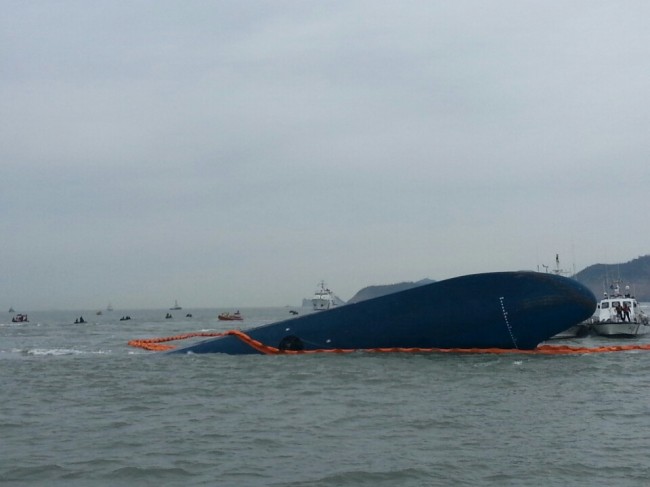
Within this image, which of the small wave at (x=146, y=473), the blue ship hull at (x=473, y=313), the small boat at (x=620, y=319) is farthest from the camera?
the small boat at (x=620, y=319)

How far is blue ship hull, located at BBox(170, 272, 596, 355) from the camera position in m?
20.5

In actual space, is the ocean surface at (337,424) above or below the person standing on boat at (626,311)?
below

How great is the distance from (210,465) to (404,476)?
2.45 meters

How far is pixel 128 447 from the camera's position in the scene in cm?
973

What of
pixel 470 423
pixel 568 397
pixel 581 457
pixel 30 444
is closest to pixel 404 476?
pixel 581 457

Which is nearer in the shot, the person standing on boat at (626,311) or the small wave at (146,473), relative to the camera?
the small wave at (146,473)

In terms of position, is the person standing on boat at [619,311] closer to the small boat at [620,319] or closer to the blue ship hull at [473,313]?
the small boat at [620,319]

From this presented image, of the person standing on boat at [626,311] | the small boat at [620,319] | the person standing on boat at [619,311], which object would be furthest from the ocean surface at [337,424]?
the person standing on boat at [626,311]

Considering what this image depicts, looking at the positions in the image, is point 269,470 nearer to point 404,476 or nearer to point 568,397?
point 404,476

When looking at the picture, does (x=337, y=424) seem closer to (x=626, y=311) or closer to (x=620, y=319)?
(x=620, y=319)

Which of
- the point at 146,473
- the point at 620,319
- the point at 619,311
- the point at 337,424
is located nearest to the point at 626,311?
the point at 619,311

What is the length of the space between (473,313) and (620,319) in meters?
21.3

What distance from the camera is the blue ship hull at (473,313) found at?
20.5 m

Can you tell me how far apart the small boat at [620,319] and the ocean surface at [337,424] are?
740 inches
